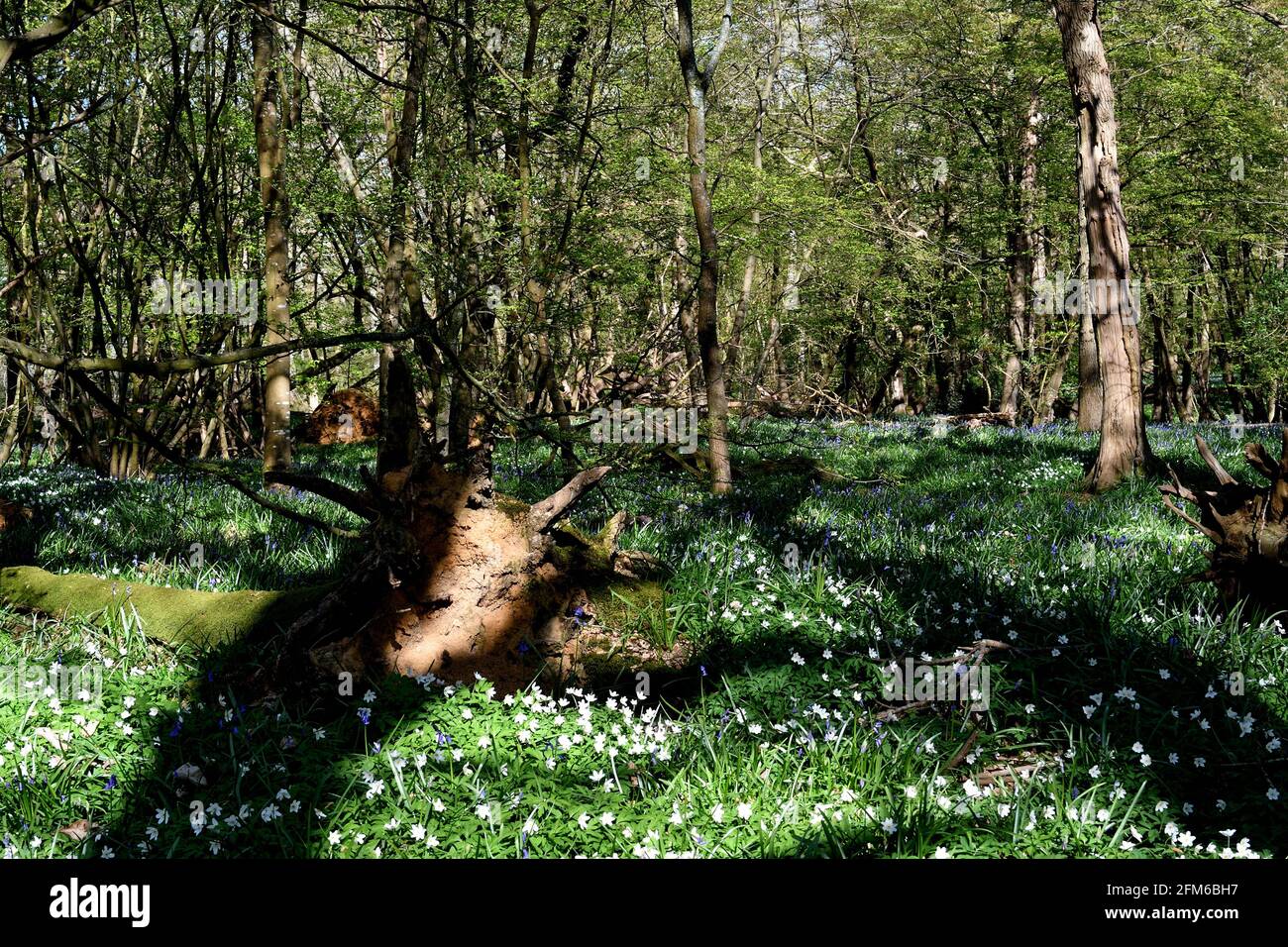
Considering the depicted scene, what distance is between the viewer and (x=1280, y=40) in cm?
2105

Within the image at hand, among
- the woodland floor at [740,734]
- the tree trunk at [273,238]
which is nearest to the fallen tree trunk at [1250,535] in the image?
the woodland floor at [740,734]

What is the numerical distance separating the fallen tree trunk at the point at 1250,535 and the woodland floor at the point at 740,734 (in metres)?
0.23

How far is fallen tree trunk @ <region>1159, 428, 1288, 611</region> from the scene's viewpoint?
14.6 feet

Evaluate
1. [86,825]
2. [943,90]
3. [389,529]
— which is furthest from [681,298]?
[86,825]

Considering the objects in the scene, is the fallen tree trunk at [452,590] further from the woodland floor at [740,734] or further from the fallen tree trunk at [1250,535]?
the fallen tree trunk at [1250,535]

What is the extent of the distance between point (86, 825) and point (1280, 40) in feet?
92.2

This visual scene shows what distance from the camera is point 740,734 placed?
3344 millimetres

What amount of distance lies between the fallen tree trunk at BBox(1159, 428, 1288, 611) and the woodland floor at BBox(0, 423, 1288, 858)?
228 mm

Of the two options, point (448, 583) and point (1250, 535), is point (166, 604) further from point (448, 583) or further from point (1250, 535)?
point (1250, 535)

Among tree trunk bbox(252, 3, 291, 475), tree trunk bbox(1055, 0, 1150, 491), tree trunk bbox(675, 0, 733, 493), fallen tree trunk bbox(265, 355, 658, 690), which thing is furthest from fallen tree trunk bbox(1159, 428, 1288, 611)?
tree trunk bbox(252, 3, 291, 475)

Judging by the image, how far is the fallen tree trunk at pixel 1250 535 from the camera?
4445 millimetres

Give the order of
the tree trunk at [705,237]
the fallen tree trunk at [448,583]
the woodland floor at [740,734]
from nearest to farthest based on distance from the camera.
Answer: the woodland floor at [740,734], the fallen tree trunk at [448,583], the tree trunk at [705,237]
